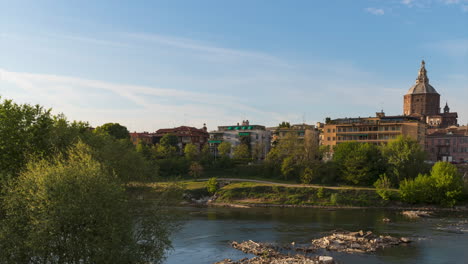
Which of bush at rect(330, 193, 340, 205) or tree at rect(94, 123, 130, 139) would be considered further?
tree at rect(94, 123, 130, 139)

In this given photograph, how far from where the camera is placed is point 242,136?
375 ft

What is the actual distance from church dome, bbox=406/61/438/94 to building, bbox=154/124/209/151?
8821 cm

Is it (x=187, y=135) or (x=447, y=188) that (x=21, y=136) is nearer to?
(x=447, y=188)

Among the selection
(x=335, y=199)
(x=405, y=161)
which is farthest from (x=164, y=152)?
(x=405, y=161)

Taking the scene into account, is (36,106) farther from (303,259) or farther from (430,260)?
(430,260)

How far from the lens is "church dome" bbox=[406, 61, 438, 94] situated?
489 ft

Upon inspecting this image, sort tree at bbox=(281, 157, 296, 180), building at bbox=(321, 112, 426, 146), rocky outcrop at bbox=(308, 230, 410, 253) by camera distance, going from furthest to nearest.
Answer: building at bbox=(321, 112, 426, 146), tree at bbox=(281, 157, 296, 180), rocky outcrop at bbox=(308, 230, 410, 253)

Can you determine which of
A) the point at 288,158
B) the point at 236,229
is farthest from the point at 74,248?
the point at 288,158

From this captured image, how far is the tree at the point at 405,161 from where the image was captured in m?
74.3

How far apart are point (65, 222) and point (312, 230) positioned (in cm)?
3323

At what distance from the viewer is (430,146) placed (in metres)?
106

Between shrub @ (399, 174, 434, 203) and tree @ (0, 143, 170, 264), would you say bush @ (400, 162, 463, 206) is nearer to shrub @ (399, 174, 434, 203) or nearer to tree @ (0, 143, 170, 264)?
shrub @ (399, 174, 434, 203)

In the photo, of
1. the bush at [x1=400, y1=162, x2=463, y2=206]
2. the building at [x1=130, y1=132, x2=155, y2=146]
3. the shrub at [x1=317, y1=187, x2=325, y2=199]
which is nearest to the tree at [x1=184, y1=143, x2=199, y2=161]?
the building at [x1=130, y1=132, x2=155, y2=146]

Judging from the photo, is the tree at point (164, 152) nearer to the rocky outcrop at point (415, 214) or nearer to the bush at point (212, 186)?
the bush at point (212, 186)
